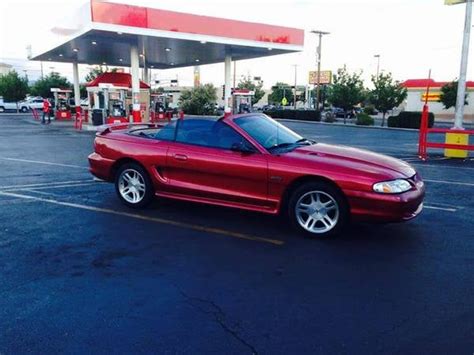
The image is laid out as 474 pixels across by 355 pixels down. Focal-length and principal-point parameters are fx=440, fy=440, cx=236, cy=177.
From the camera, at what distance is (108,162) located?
23.0 feet

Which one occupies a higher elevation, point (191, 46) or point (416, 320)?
point (191, 46)

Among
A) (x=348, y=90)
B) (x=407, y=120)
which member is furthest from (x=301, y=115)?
(x=407, y=120)

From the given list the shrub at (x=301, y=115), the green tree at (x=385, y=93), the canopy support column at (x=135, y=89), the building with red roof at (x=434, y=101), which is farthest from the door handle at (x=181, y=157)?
the building with red roof at (x=434, y=101)

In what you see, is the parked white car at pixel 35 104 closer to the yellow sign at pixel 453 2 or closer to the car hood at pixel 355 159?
the yellow sign at pixel 453 2

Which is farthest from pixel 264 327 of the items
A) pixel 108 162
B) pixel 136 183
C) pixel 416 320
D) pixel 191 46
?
pixel 191 46

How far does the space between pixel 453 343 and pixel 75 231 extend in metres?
4.51

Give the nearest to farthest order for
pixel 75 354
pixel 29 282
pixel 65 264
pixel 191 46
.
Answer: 1. pixel 75 354
2. pixel 29 282
3. pixel 65 264
4. pixel 191 46

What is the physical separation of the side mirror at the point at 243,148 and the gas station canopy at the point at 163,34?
15.5m

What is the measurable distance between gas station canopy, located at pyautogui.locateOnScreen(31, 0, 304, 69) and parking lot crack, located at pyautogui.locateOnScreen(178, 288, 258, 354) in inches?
697

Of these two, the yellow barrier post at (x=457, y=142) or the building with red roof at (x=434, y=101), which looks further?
the building with red roof at (x=434, y=101)

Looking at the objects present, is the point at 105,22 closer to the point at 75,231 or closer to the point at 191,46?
the point at 191,46

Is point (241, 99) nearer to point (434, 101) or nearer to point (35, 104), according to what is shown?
point (35, 104)

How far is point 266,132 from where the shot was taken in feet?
20.5

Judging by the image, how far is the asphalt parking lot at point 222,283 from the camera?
3.24 meters
